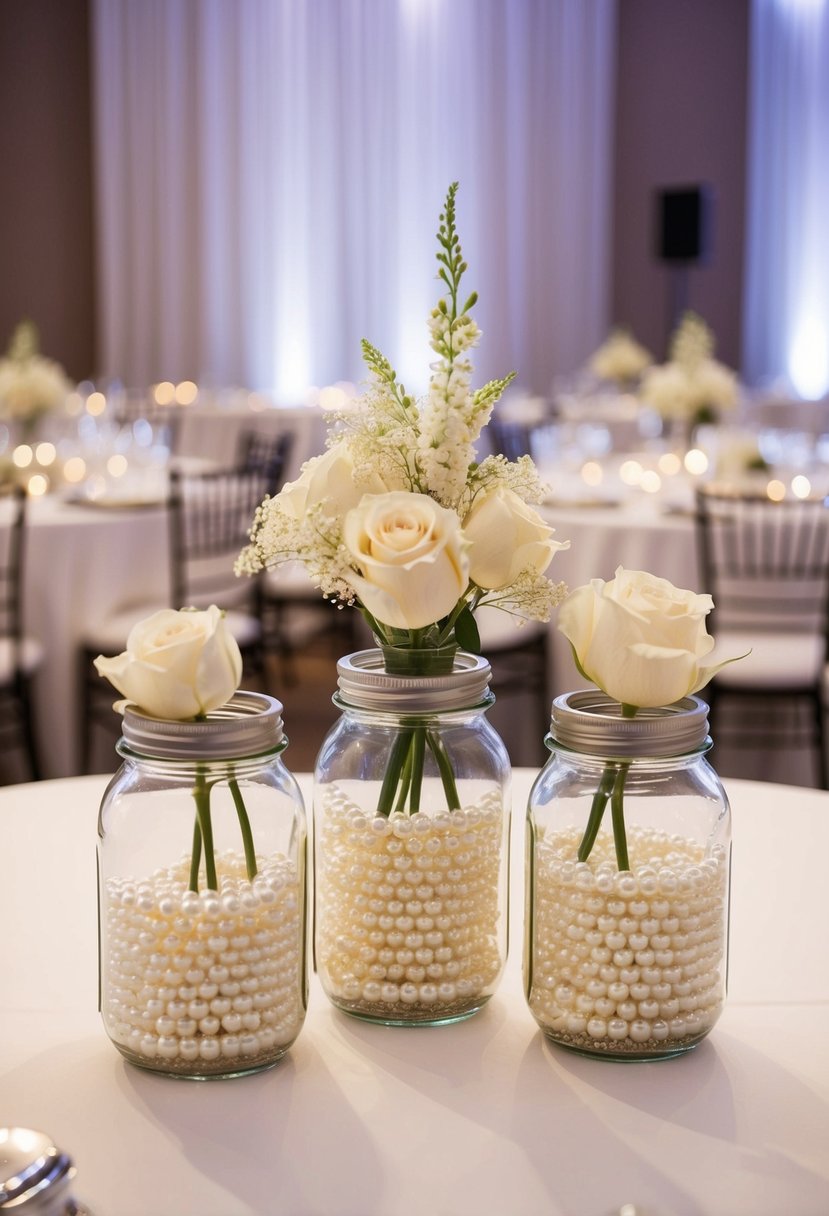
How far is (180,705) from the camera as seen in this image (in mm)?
882

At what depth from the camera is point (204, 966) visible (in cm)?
88

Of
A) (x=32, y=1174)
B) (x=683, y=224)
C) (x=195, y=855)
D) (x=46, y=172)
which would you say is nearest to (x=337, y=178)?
(x=46, y=172)

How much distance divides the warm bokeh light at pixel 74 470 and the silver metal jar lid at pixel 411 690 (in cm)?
395

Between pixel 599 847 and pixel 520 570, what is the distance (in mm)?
187

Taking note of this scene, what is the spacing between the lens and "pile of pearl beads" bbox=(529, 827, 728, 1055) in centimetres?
91

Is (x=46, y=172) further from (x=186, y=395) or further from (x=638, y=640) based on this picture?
(x=638, y=640)

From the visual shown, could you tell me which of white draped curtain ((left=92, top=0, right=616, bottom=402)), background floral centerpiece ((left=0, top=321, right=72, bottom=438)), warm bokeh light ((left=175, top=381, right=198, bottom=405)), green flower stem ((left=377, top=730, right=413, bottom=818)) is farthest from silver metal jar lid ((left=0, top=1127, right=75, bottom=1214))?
white draped curtain ((left=92, top=0, right=616, bottom=402))

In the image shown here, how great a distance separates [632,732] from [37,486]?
3790 millimetres

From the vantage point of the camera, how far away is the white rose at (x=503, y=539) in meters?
0.92

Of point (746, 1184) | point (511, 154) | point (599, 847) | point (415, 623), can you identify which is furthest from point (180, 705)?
point (511, 154)

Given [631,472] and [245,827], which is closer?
[245,827]

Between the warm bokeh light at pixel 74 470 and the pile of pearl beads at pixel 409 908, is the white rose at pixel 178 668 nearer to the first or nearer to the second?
the pile of pearl beads at pixel 409 908

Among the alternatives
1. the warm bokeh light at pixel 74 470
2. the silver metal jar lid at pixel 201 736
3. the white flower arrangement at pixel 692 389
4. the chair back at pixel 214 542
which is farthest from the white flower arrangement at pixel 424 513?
the white flower arrangement at pixel 692 389

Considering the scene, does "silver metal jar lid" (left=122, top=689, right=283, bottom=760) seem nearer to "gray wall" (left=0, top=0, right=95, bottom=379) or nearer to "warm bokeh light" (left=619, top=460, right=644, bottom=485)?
"warm bokeh light" (left=619, top=460, right=644, bottom=485)
